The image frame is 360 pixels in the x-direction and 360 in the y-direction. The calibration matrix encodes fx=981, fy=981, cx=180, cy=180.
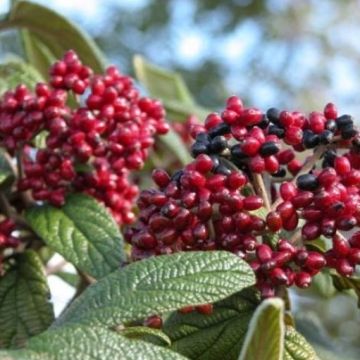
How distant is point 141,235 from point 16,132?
336mm

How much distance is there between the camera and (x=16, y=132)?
4.47ft

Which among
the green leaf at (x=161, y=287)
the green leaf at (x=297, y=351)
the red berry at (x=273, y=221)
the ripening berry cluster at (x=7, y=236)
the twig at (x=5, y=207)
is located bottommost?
the green leaf at (x=297, y=351)

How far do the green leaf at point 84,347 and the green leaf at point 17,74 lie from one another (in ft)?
2.73

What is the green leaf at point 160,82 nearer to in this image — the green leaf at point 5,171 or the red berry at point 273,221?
the green leaf at point 5,171

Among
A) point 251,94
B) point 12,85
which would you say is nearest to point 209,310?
point 12,85

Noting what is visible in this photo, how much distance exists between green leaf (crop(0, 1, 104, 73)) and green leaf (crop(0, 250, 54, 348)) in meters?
0.53

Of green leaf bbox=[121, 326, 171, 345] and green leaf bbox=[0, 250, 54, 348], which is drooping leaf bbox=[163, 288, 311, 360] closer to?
green leaf bbox=[121, 326, 171, 345]

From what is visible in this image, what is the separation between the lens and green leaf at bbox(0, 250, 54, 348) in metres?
1.25

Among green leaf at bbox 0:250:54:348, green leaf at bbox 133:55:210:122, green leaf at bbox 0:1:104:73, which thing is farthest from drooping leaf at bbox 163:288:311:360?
green leaf at bbox 133:55:210:122

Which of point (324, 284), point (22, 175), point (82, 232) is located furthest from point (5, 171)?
point (324, 284)

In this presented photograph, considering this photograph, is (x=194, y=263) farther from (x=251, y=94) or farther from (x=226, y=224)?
(x=251, y=94)

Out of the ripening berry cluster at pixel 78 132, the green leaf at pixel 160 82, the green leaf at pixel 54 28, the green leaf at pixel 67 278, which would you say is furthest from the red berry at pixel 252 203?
the green leaf at pixel 160 82

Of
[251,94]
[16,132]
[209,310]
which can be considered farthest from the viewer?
[251,94]

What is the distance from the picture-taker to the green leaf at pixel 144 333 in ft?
3.34
